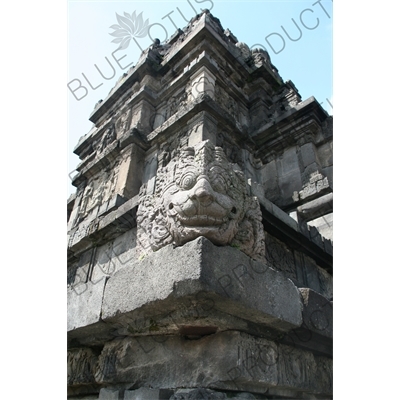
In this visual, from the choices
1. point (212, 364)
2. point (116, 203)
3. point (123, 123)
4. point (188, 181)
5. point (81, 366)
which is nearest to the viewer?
point (212, 364)

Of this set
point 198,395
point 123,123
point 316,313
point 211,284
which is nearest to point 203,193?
point 211,284

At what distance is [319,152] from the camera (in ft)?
20.8

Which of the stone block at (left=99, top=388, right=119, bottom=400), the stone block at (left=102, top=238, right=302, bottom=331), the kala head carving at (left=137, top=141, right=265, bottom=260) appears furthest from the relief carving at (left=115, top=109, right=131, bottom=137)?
the stone block at (left=99, top=388, right=119, bottom=400)

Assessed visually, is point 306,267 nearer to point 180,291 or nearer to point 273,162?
point 180,291

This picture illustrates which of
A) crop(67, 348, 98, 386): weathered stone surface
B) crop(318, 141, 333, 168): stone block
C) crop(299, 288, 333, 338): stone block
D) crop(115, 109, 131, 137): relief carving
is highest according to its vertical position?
crop(115, 109, 131, 137): relief carving

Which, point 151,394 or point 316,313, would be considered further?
point 316,313

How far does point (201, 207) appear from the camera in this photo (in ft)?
7.88

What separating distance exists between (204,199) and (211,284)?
0.67 m

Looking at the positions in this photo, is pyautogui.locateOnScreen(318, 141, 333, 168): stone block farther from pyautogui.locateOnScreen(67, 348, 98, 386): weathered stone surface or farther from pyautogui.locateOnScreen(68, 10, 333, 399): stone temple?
pyautogui.locateOnScreen(67, 348, 98, 386): weathered stone surface

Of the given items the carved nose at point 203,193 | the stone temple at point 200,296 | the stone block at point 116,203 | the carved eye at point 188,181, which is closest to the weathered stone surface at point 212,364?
the stone temple at point 200,296

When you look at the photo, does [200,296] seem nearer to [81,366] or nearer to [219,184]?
[219,184]

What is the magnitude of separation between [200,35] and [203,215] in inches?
258

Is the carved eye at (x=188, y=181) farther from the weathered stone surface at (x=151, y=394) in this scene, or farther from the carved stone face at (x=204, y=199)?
the weathered stone surface at (x=151, y=394)

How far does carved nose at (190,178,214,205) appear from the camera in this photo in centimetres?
239
